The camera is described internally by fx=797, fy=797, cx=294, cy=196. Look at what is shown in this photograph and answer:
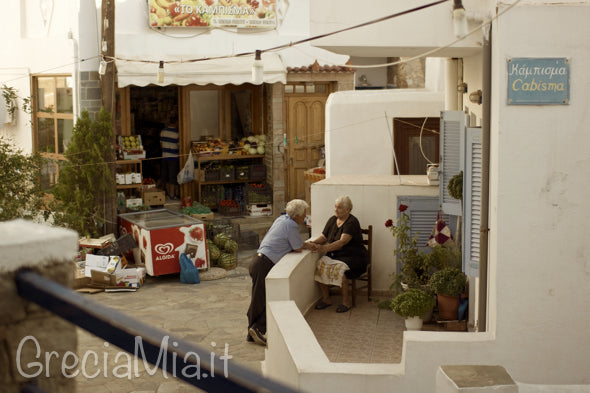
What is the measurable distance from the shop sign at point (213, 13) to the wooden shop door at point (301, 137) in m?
1.89

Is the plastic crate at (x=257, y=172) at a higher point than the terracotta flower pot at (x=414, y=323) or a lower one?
higher

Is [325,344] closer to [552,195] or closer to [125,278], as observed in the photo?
[552,195]

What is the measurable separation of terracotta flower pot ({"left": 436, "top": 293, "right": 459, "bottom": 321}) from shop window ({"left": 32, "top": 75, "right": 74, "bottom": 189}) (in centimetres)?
1021

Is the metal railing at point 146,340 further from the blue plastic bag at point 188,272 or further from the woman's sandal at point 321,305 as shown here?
the blue plastic bag at point 188,272

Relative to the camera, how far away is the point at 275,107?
58.4ft

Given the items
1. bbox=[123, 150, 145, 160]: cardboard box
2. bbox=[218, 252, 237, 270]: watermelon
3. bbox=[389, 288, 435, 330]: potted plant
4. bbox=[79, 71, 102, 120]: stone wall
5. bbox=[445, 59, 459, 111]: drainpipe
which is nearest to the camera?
bbox=[389, 288, 435, 330]: potted plant

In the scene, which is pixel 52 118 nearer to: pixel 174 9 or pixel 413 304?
pixel 174 9

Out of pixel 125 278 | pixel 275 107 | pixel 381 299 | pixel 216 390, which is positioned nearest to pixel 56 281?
pixel 216 390

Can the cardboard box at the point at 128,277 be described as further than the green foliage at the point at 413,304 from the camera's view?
Yes

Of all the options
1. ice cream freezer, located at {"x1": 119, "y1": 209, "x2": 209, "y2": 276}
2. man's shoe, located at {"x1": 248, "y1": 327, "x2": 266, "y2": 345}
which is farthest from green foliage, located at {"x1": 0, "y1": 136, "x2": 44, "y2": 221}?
man's shoe, located at {"x1": 248, "y1": 327, "x2": 266, "y2": 345}

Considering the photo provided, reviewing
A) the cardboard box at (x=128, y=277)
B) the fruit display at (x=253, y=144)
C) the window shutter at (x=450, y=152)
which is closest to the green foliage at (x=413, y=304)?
the window shutter at (x=450, y=152)

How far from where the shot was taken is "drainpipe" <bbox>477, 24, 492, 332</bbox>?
656 cm

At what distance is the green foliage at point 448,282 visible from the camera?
28.8 feet

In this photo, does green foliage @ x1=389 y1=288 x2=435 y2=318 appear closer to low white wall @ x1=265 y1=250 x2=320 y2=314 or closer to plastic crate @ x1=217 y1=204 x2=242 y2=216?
low white wall @ x1=265 y1=250 x2=320 y2=314
